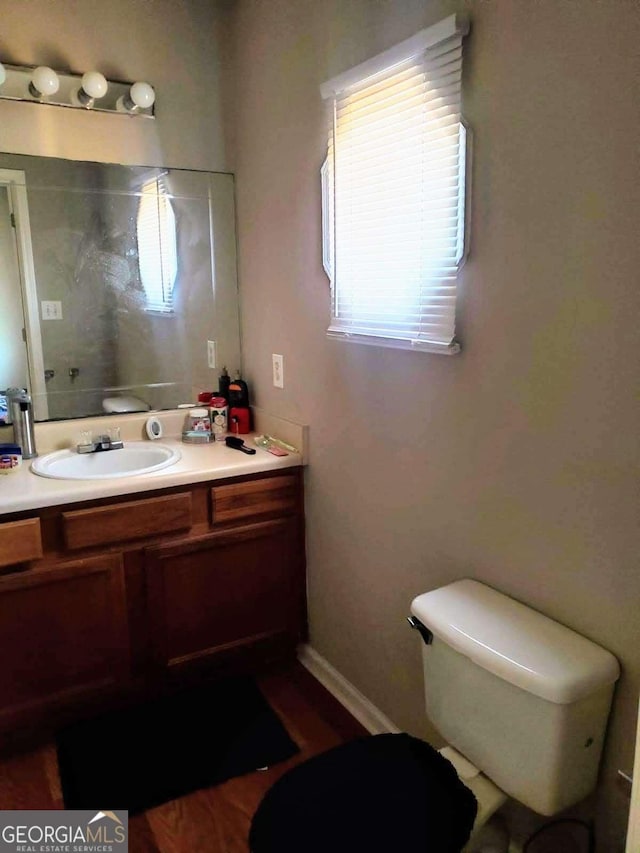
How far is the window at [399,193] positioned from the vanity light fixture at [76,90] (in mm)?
828

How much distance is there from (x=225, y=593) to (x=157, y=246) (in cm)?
132

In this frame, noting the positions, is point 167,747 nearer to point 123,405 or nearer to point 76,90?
point 123,405

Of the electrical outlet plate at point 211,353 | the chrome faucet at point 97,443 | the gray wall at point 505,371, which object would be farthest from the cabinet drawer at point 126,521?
the electrical outlet plate at point 211,353

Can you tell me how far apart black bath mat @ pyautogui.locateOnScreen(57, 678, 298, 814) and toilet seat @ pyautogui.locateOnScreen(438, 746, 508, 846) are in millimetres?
741

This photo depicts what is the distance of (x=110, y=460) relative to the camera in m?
2.30

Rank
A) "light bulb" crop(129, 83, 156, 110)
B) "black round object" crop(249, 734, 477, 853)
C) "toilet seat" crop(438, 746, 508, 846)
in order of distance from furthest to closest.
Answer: "light bulb" crop(129, 83, 156, 110), "toilet seat" crop(438, 746, 508, 846), "black round object" crop(249, 734, 477, 853)

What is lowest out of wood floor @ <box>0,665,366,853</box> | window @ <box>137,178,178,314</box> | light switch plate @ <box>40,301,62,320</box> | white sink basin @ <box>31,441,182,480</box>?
wood floor @ <box>0,665,366,853</box>

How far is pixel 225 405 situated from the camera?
2.55 meters

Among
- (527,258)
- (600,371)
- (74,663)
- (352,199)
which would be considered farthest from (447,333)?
(74,663)

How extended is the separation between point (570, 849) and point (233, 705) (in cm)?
117

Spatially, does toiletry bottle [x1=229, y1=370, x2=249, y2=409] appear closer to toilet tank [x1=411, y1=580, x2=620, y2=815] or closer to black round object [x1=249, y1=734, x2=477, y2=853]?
toilet tank [x1=411, y1=580, x2=620, y2=815]

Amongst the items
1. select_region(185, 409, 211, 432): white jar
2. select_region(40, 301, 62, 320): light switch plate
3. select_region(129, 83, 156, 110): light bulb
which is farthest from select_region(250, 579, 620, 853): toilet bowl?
select_region(129, 83, 156, 110): light bulb

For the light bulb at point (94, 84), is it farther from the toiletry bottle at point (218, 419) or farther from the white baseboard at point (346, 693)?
the white baseboard at point (346, 693)

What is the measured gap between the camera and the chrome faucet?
2.28 meters
